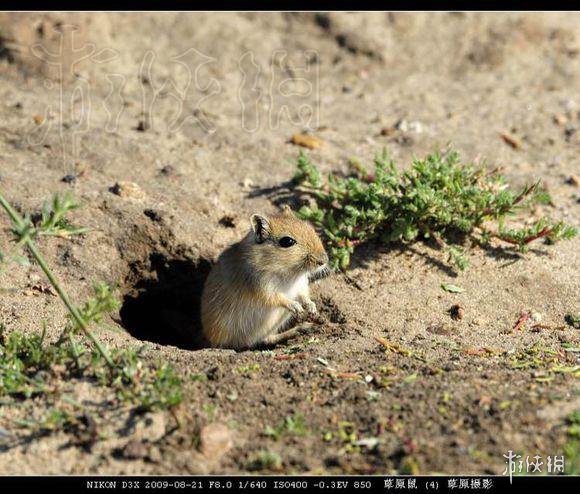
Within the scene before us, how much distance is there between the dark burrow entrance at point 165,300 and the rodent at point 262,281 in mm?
561

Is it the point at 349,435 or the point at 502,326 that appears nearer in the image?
the point at 349,435

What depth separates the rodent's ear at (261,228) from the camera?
6.48 m

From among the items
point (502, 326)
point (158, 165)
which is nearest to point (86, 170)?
point (158, 165)

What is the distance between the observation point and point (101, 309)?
4633 millimetres

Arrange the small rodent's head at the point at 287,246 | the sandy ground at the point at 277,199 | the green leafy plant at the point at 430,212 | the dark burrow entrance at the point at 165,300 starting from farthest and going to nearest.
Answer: the dark burrow entrance at the point at 165,300 < the green leafy plant at the point at 430,212 < the small rodent's head at the point at 287,246 < the sandy ground at the point at 277,199

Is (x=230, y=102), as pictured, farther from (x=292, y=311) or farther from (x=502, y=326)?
(x=502, y=326)

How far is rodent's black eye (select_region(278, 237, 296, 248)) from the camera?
6.48 metres

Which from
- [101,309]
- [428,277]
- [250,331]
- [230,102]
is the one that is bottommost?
[250,331]

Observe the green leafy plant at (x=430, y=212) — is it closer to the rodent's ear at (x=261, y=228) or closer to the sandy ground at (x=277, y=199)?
the sandy ground at (x=277, y=199)

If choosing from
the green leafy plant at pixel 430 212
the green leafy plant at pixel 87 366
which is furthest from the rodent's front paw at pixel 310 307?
the green leafy plant at pixel 87 366

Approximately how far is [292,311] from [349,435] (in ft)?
7.00

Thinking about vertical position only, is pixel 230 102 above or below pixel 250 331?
above

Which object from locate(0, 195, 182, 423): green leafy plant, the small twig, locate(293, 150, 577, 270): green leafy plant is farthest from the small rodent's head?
locate(0, 195, 182, 423): green leafy plant

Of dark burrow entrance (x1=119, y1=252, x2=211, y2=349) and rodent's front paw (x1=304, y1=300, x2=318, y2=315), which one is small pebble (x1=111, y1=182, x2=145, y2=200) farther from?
rodent's front paw (x1=304, y1=300, x2=318, y2=315)
